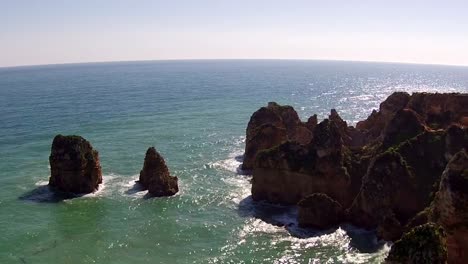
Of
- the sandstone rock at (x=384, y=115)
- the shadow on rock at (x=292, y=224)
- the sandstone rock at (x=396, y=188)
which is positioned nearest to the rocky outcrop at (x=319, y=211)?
the shadow on rock at (x=292, y=224)

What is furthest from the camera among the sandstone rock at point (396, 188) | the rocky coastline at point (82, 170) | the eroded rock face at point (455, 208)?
the rocky coastline at point (82, 170)

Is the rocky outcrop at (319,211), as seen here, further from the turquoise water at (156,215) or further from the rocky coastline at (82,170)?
the rocky coastline at (82,170)

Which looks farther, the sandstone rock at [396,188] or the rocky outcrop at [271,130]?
the rocky outcrop at [271,130]

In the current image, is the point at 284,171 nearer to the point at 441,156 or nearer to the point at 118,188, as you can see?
the point at 441,156

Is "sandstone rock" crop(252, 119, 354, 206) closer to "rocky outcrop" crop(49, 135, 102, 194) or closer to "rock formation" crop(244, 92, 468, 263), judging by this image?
"rock formation" crop(244, 92, 468, 263)

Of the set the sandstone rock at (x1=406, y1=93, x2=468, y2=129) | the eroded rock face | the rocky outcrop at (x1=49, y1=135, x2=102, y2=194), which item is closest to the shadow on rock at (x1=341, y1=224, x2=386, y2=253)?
the eroded rock face

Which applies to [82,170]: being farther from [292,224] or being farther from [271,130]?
[292,224]

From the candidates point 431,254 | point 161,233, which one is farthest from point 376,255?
point 161,233
